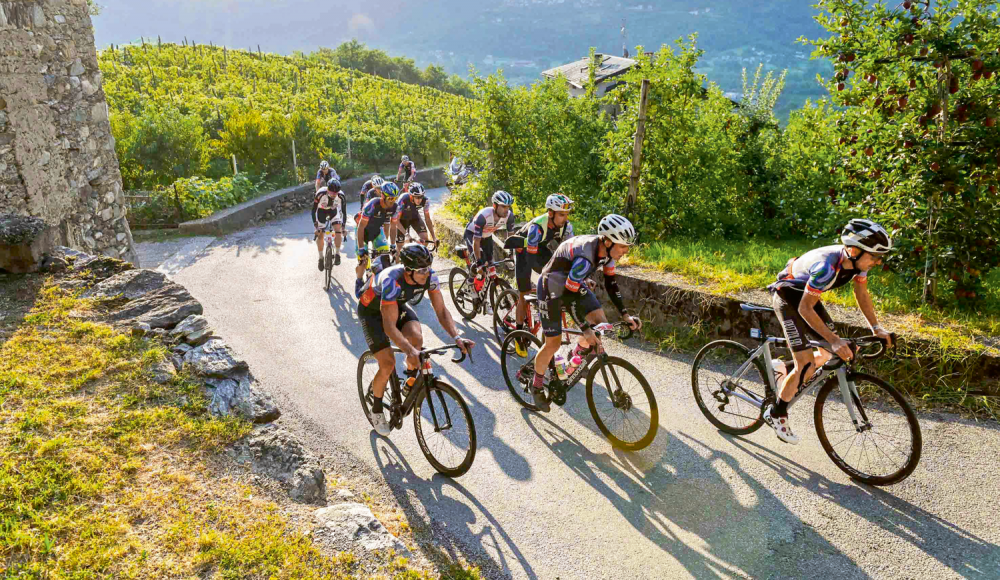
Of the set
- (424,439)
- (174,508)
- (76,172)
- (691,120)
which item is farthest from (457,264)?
(174,508)

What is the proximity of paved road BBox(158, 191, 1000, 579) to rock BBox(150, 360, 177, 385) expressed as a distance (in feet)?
4.83

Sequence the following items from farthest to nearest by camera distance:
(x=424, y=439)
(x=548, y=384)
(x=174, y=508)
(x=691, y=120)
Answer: (x=691, y=120) → (x=548, y=384) → (x=424, y=439) → (x=174, y=508)

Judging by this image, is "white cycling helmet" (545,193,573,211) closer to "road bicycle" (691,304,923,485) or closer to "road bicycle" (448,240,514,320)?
"road bicycle" (448,240,514,320)

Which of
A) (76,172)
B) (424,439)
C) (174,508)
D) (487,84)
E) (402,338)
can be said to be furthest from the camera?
(487,84)

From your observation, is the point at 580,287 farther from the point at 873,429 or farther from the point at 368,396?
the point at 873,429

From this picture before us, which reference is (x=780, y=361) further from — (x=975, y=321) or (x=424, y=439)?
(x=424, y=439)

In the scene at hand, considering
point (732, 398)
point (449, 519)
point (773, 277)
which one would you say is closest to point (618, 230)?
point (732, 398)

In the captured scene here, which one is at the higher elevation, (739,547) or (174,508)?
(174,508)

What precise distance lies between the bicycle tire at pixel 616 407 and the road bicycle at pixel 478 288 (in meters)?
2.97

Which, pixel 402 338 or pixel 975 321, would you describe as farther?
pixel 975 321

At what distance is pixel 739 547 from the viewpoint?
15.1ft

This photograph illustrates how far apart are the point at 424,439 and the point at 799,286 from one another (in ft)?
11.8

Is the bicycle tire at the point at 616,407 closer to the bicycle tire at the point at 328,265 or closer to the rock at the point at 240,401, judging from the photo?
the rock at the point at 240,401

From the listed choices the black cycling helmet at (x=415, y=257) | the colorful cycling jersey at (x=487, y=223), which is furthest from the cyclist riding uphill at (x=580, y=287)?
the colorful cycling jersey at (x=487, y=223)
